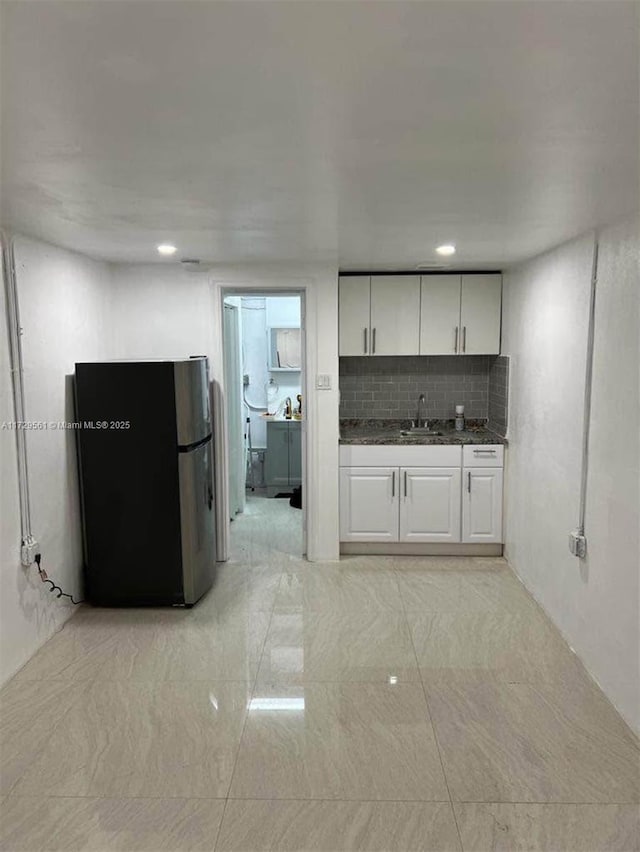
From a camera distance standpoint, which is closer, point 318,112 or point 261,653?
point 318,112

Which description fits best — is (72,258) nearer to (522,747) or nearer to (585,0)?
(585,0)

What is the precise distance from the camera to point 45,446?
334cm

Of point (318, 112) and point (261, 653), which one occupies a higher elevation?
point (318, 112)

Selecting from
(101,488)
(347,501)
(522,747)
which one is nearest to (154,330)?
(101,488)

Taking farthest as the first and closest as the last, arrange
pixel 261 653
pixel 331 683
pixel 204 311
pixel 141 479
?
pixel 204 311
pixel 141 479
pixel 261 653
pixel 331 683

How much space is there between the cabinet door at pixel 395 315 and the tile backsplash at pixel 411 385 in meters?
0.38

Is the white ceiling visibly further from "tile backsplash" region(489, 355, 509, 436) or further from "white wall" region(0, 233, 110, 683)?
"tile backsplash" region(489, 355, 509, 436)

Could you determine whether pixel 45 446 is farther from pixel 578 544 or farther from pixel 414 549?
pixel 578 544

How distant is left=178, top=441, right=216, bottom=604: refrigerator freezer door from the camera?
369cm

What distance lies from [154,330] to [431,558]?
2.69 meters

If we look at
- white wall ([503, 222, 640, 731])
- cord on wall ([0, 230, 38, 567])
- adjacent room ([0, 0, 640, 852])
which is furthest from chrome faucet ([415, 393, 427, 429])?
cord on wall ([0, 230, 38, 567])

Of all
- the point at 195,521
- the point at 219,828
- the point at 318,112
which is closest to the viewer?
the point at 318,112

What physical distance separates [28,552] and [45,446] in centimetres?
60

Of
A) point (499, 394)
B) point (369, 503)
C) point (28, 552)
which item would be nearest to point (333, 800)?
point (28, 552)
